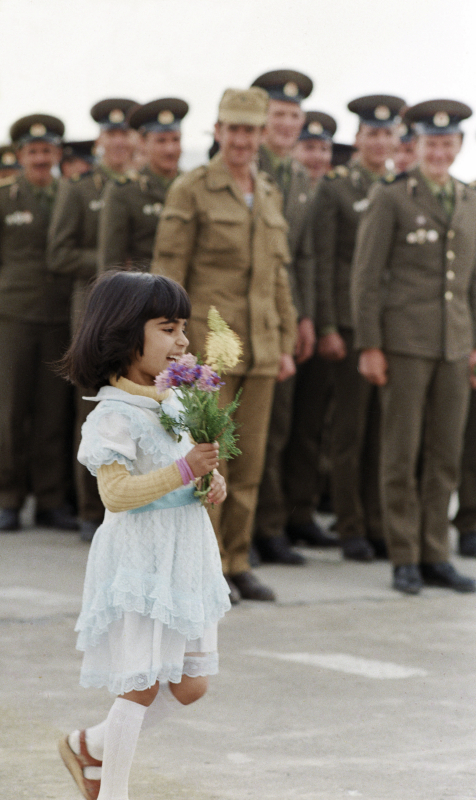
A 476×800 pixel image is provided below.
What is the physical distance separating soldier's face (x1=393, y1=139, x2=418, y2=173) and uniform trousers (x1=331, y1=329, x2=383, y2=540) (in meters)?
1.62

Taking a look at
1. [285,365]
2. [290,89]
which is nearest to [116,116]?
[290,89]

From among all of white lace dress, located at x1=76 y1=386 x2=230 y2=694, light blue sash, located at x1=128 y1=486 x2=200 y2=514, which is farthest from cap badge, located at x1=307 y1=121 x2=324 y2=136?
light blue sash, located at x1=128 y1=486 x2=200 y2=514

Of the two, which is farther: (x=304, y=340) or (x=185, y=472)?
(x=304, y=340)

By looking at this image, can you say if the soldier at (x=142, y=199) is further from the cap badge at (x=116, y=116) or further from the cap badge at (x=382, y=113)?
the cap badge at (x=382, y=113)

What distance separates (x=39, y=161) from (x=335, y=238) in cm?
194

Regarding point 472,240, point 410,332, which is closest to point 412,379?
point 410,332

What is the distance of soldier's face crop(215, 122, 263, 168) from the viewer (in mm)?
5363

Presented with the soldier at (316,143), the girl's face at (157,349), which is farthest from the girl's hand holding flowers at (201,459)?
the soldier at (316,143)

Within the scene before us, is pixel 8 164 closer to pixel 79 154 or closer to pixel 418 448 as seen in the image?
pixel 79 154

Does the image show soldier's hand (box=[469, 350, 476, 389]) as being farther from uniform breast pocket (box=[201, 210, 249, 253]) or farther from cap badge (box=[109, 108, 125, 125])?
cap badge (box=[109, 108, 125, 125])

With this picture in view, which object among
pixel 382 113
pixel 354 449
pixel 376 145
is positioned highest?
pixel 382 113

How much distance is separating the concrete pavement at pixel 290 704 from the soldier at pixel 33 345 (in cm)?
186

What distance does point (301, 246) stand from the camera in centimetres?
674

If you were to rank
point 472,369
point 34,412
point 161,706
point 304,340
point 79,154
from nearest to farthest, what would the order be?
point 161,706 < point 472,369 < point 304,340 < point 34,412 < point 79,154
